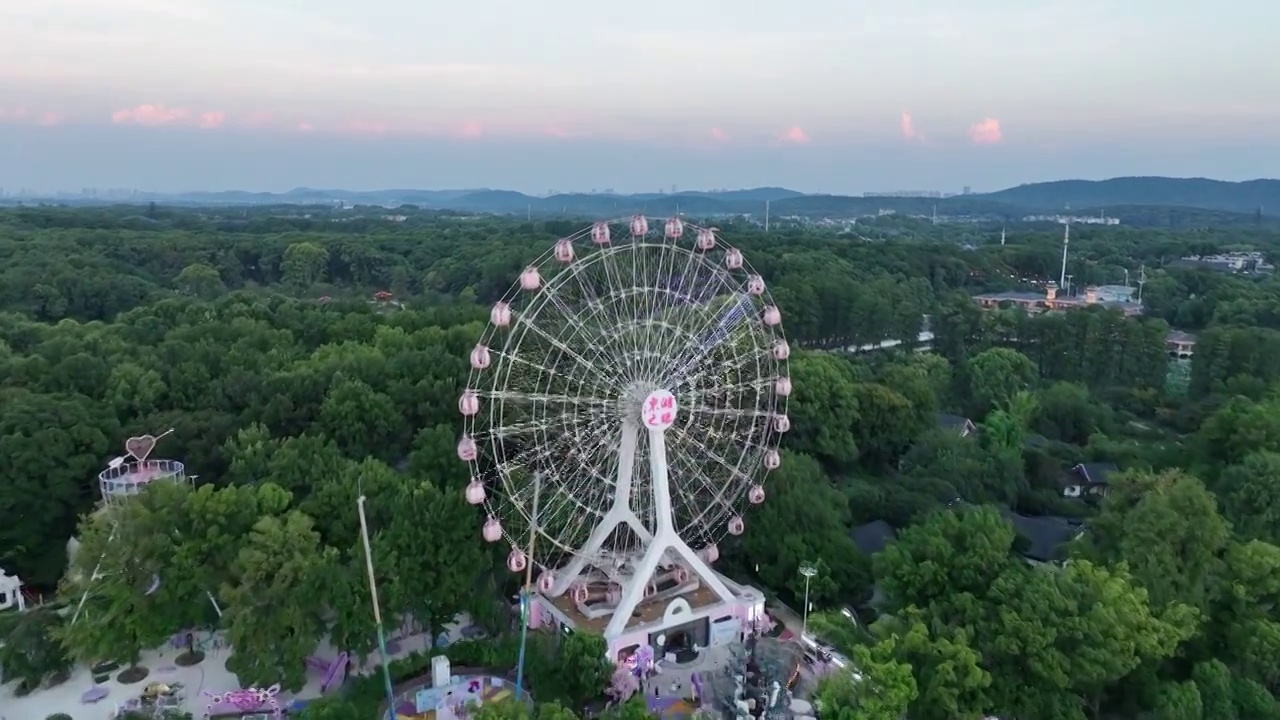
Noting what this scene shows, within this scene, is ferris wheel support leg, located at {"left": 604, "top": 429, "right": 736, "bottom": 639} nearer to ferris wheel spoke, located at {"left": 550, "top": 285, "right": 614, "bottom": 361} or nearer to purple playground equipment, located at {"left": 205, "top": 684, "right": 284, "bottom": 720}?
ferris wheel spoke, located at {"left": 550, "top": 285, "right": 614, "bottom": 361}

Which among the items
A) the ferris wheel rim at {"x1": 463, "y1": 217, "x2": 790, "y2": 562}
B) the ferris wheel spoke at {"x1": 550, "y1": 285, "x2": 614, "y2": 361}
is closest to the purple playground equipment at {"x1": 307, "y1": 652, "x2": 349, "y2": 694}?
the ferris wheel rim at {"x1": 463, "y1": 217, "x2": 790, "y2": 562}

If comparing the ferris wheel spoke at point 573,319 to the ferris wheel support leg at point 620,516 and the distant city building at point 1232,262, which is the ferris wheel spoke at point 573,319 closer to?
the ferris wheel support leg at point 620,516

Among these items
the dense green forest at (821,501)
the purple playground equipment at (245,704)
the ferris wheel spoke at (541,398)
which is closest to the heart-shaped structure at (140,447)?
the dense green forest at (821,501)

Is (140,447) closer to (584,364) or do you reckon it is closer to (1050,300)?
(584,364)

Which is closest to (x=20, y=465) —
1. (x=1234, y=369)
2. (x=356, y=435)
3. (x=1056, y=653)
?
(x=356, y=435)

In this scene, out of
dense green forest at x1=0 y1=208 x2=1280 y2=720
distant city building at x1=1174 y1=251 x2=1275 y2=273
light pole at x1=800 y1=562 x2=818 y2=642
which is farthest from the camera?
distant city building at x1=1174 y1=251 x2=1275 y2=273

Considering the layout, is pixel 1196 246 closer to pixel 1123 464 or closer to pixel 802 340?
pixel 802 340

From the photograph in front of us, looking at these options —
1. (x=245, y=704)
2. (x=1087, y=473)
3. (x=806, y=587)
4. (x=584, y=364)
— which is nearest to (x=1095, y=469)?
(x=1087, y=473)
